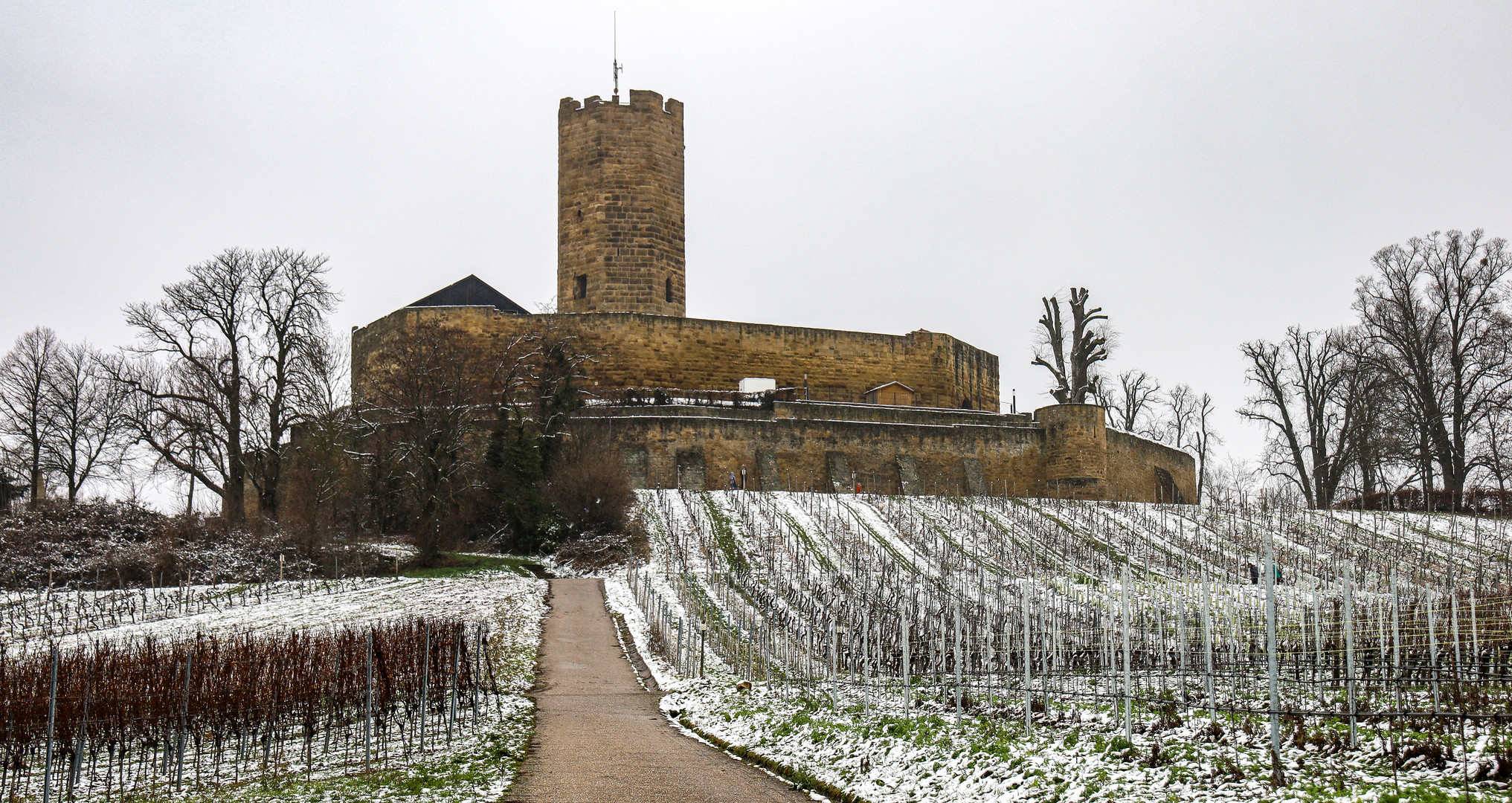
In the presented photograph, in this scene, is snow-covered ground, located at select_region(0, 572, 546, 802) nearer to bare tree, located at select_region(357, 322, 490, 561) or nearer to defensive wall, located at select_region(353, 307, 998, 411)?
bare tree, located at select_region(357, 322, 490, 561)

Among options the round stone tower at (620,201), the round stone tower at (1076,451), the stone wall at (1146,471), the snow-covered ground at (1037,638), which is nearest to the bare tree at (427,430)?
the snow-covered ground at (1037,638)

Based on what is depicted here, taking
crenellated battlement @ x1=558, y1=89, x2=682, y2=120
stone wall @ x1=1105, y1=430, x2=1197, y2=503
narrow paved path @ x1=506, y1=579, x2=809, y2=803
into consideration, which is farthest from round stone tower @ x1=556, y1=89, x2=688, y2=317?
narrow paved path @ x1=506, y1=579, x2=809, y2=803

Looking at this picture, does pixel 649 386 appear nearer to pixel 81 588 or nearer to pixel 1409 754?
pixel 81 588

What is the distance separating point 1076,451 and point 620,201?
13.2 m

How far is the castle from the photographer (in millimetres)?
30281

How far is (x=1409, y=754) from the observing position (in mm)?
6578

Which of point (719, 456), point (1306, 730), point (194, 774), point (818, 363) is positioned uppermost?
point (818, 363)

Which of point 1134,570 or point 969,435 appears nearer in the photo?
point 1134,570

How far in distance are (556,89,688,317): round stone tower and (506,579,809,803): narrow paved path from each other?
1928cm

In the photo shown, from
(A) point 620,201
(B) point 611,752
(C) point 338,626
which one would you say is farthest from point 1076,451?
(B) point 611,752

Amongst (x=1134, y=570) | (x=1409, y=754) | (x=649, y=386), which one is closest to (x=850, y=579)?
(x=1134, y=570)

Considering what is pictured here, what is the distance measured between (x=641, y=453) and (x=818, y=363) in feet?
29.3

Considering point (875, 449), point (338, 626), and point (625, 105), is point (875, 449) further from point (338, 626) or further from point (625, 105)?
point (338, 626)

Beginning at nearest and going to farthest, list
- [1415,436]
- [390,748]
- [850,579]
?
[390,748]
[850,579]
[1415,436]
